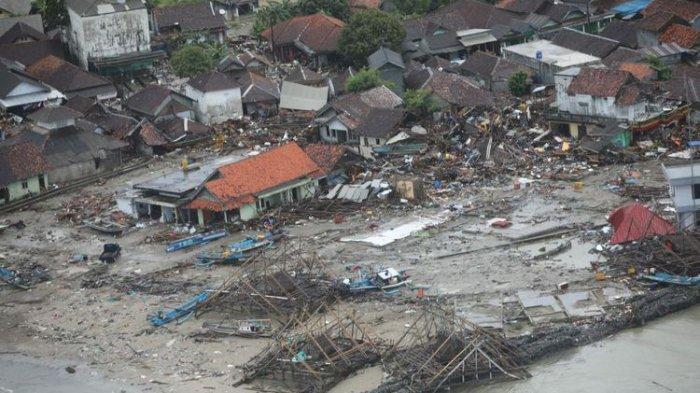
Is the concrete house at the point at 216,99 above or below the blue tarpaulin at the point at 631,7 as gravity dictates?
below

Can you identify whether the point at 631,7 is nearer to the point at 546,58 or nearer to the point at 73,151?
the point at 546,58

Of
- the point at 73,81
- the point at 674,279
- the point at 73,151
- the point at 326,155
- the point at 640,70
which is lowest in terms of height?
the point at 73,151

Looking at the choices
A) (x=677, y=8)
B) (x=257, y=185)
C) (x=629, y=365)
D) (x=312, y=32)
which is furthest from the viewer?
(x=312, y=32)

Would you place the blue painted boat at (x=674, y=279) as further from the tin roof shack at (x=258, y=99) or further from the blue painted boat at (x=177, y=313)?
the tin roof shack at (x=258, y=99)

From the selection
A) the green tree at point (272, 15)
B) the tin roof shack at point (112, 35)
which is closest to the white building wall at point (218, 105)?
the tin roof shack at point (112, 35)

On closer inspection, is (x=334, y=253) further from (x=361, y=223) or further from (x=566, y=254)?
(x=566, y=254)

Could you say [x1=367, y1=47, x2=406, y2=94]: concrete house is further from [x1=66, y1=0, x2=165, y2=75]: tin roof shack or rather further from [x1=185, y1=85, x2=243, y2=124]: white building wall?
[x1=66, y1=0, x2=165, y2=75]: tin roof shack

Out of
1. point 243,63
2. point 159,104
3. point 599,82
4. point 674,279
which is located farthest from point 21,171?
point 674,279
